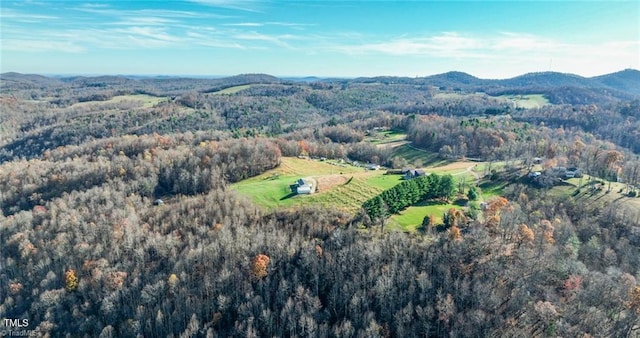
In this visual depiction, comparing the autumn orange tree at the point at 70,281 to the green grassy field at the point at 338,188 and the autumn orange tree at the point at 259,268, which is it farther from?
the green grassy field at the point at 338,188

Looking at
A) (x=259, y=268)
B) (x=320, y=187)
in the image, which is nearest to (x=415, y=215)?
(x=320, y=187)

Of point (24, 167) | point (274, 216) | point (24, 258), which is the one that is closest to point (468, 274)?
point (274, 216)

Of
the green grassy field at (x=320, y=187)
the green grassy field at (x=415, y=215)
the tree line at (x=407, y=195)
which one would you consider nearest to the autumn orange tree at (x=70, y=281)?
the green grassy field at (x=320, y=187)

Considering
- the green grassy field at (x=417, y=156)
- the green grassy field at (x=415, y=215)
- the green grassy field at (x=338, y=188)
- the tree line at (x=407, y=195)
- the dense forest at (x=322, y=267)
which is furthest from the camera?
the green grassy field at (x=417, y=156)

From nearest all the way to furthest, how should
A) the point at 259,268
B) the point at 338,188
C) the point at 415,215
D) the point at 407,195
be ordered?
the point at 259,268, the point at 415,215, the point at 407,195, the point at 338,188

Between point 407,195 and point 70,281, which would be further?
point 407,195

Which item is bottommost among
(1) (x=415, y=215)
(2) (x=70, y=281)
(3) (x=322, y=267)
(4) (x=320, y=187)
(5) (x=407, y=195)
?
(2) (x=70, y=281)

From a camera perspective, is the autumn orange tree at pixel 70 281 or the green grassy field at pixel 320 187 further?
the green grassy field at pixel 320 187

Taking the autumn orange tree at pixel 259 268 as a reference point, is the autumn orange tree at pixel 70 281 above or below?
below

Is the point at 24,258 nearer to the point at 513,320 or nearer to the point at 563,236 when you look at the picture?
the point at 513,320

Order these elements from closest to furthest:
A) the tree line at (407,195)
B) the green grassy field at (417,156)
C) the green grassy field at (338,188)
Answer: the tree line at (407,195)
the green grassy field at (338,188)
the green grassy field at (417,156)

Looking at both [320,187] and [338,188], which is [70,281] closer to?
[320,187]

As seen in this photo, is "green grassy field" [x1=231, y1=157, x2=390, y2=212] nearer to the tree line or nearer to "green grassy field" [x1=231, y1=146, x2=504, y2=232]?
"green grassy field" [x1=231, y1=146, x2=504, y2=232]
